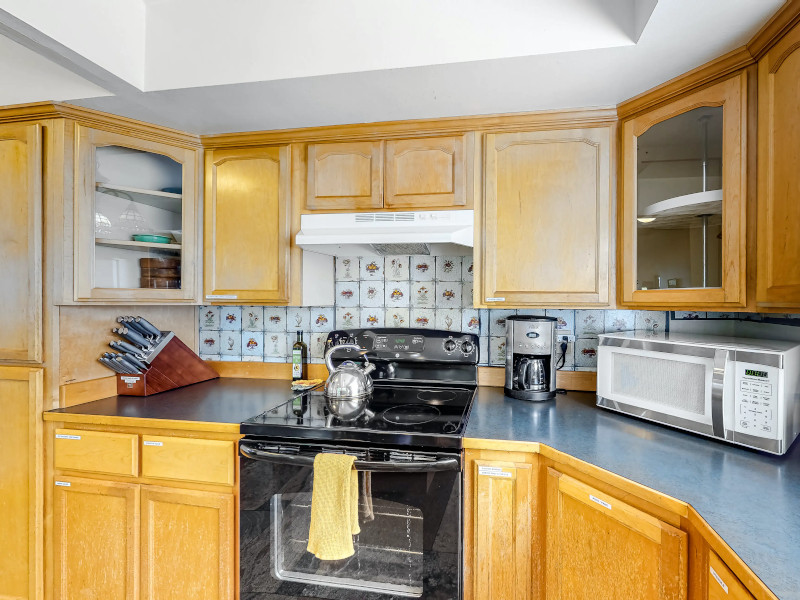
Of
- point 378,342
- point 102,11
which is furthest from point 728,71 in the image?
point 102,11

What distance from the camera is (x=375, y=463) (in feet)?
4.67

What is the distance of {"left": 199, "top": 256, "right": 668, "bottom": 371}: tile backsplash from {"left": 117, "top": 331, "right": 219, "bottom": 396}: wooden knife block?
0.19 metres

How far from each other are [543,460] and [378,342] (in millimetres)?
1021

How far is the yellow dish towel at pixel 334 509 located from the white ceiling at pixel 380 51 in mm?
1333

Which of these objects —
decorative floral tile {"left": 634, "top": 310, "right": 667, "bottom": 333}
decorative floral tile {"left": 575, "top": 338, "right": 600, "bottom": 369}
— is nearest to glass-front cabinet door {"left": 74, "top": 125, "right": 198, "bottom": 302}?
decorative floral tile {"left": 575, "top": 338, "right": 600, "bottom": 369}

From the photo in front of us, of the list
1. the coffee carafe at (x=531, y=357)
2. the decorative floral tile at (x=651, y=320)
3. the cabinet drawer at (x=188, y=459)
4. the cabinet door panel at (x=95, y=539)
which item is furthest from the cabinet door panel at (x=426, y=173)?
the cabinet door panel at (x=95, y=539)

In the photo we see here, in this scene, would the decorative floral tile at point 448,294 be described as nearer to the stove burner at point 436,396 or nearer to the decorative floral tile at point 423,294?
the decorative floral tile at point 423,294

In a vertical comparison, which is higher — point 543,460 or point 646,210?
point 646,210

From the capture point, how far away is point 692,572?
987 mm

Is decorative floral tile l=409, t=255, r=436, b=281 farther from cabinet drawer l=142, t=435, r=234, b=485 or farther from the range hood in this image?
cabinet drawer l=142, t=435, r=234, b=485

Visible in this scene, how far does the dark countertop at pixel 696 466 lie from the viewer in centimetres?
82

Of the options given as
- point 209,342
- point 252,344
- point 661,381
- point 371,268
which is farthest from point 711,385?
point 209,342

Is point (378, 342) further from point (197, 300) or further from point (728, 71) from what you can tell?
point (728, 71)

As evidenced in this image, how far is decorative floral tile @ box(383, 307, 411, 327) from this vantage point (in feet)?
7.27
